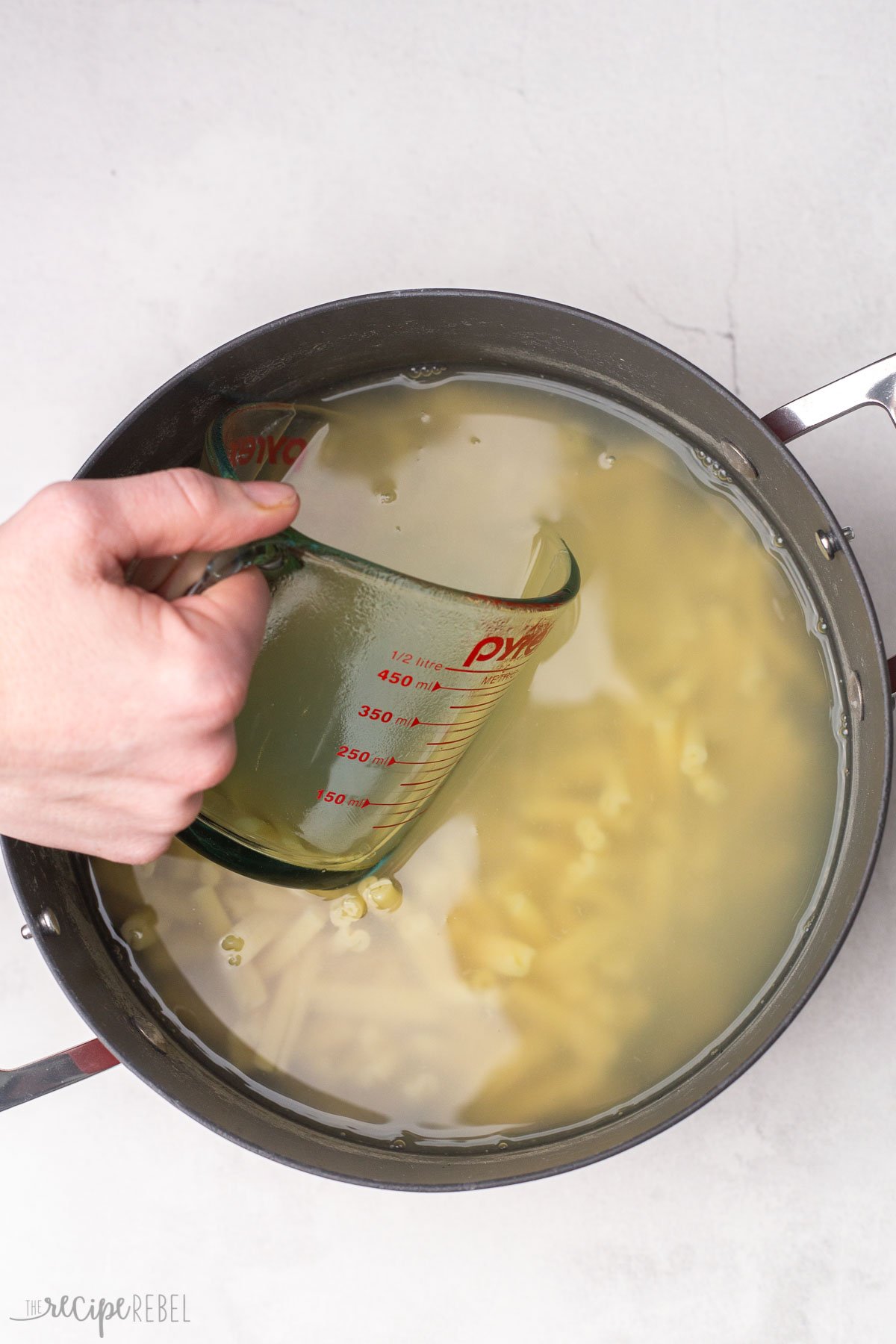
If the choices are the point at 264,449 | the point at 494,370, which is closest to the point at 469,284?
the point at 494,370

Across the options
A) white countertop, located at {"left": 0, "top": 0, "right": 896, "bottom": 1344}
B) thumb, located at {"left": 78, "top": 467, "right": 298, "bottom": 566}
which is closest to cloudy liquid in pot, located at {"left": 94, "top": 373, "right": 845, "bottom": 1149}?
white countertop, located at {"left": 0, "top": 0, "right": 896, "bottom": 1344}

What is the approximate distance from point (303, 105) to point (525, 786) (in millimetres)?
672

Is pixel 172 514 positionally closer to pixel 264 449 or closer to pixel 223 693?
pixel 223 693

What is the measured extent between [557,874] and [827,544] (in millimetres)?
333

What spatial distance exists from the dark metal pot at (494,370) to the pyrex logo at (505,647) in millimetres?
218

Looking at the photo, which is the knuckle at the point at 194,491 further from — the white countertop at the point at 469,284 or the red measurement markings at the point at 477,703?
the white countertop at the point at 469,284

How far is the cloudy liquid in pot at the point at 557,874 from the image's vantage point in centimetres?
87

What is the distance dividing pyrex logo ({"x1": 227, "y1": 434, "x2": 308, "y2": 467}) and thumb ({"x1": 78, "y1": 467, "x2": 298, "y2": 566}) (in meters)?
0.22

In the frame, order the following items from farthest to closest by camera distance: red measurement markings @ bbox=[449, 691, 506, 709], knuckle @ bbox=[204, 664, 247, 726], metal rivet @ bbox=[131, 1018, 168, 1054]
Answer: metal rivet @ bbox=[131, 1018, 168, 1054], red measurement markings @ bbox=[449, 691, 506, 709], knuckle @ bbox=[204, 664, 247, 726]

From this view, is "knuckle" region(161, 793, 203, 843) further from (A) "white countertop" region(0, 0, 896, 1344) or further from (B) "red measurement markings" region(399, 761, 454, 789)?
(A) "white countertop" region(0, 0, 896, 1344)

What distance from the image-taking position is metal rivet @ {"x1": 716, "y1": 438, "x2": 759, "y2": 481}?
88 centimetres

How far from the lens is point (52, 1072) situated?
799mm

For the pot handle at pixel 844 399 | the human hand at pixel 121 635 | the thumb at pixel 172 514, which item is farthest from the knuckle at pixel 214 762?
the pot handle at pixel 844 399

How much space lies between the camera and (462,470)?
2.98ft
